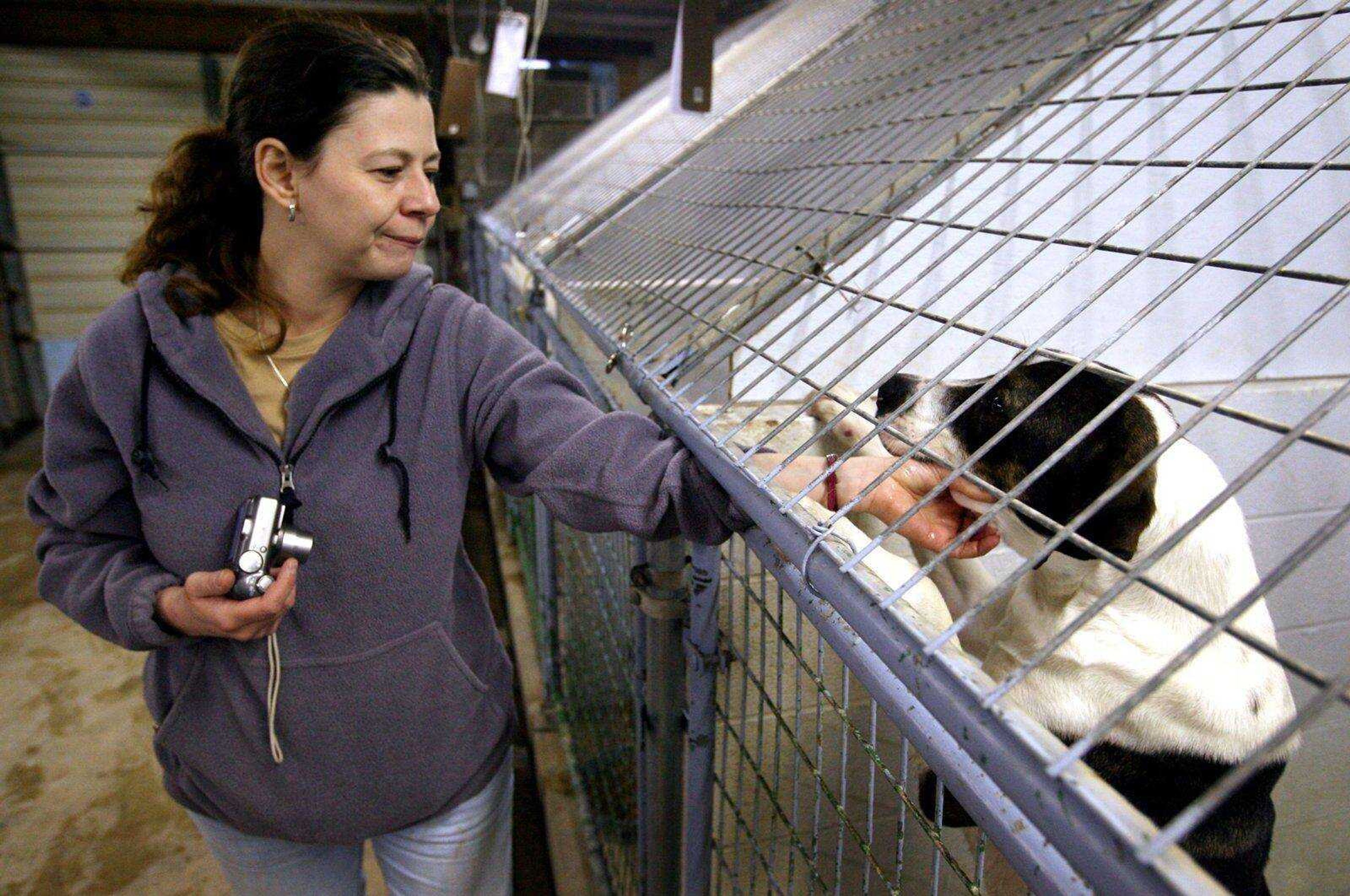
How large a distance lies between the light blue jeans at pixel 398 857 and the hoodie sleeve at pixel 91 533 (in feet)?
1.34

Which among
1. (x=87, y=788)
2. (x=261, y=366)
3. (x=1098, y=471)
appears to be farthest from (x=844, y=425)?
(x=87, y=788)

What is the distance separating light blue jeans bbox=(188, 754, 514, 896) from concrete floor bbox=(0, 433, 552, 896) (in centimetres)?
101

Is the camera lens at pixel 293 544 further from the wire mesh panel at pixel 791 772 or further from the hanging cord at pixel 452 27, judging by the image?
the hanging cord at pixel 452 27

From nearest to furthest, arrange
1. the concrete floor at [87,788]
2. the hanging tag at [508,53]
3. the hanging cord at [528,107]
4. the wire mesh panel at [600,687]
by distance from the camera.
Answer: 1. the wire mesh panel at [600,687]
2. the concrete floor at [87,788]
3. the hanging cord at [528,107]
4. the hanging tag at [508,53]

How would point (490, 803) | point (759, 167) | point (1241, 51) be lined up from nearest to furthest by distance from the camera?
1. point (1241, 51)
2. point (490, 803)
3. point (759, 167)

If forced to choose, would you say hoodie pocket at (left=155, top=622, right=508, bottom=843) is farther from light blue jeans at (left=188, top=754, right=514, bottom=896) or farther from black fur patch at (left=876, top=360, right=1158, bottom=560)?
black fur patch at (left=876, top=360, right=1158, bottom=560)

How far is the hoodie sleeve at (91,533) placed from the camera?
122cm

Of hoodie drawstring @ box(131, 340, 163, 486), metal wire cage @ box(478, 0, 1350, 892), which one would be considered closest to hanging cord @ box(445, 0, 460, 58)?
metal wire cage @ box(478, 0, 1350, 892)

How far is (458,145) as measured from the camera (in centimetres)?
549

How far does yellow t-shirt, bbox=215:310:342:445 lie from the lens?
1265 millimetres

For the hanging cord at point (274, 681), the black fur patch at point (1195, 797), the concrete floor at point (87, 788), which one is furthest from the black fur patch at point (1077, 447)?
the concrete floor at point (87, 788)

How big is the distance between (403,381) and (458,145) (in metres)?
4.74

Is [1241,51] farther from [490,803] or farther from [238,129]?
[490,803]

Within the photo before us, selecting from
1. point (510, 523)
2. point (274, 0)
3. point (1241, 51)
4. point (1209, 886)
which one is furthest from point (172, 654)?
point (274, 0)
